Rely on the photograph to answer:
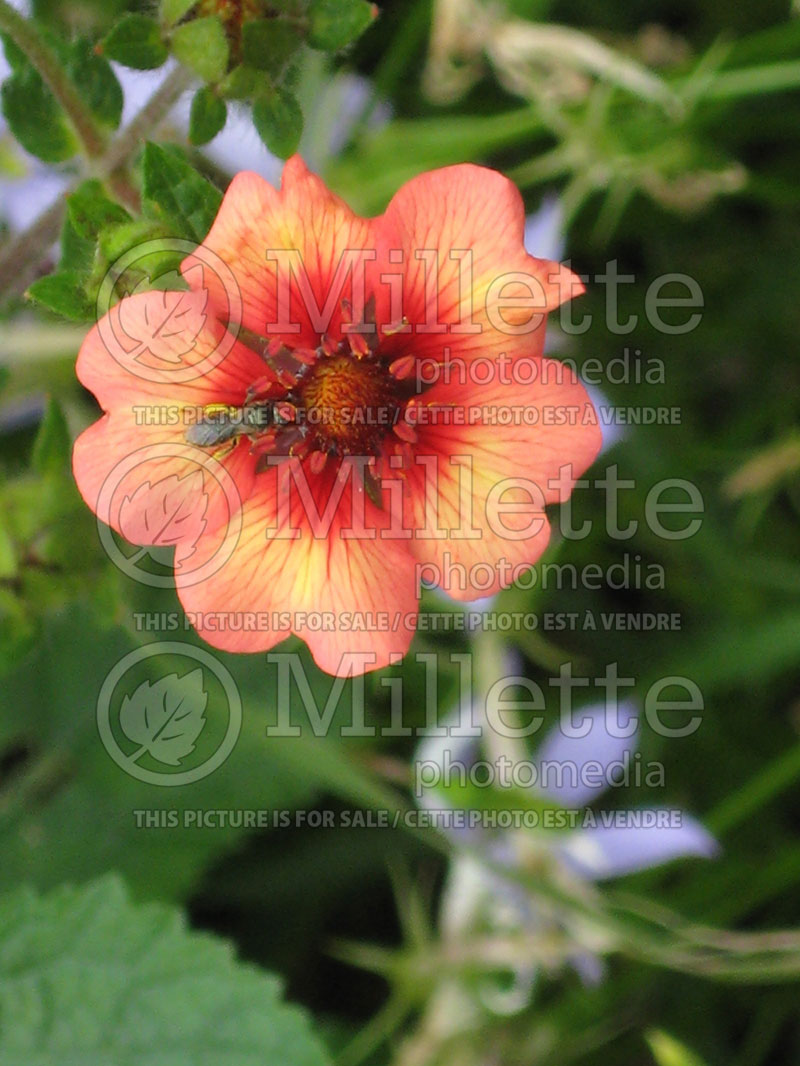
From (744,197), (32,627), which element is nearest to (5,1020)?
(32,627)

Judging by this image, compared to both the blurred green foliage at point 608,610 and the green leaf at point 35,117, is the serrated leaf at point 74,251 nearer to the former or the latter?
the green leaf at point 35,117

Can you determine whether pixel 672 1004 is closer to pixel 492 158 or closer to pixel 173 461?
pixel 173 461

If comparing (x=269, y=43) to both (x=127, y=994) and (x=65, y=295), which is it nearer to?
(x=65, y=295)

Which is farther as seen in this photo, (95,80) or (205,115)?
(95,80)

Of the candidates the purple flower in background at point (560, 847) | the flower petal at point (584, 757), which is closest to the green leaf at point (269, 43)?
the purple flower in background at point (560, 847)

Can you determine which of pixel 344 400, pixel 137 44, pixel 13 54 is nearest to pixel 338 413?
pixel 344 400

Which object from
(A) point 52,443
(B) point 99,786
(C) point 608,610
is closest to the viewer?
(A) point 52,443
